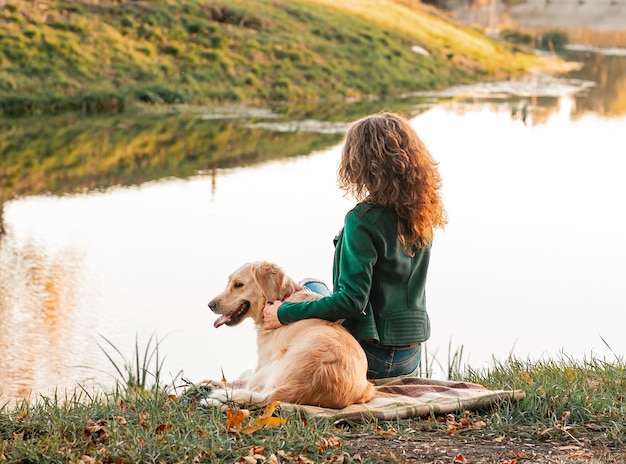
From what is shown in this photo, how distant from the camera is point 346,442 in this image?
14.6 feet

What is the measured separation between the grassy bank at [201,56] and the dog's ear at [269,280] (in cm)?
1953

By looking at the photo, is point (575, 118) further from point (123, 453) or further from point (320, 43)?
point (123, 453)

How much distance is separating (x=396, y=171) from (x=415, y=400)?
1184 millimetres

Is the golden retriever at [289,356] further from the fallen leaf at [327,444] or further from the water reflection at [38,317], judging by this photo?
the water reflection at [38,317]

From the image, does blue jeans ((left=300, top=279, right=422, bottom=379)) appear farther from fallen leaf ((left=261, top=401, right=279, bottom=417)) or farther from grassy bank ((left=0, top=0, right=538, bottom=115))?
grassy bank ((left=0, top=0, right=538, bottom=115))

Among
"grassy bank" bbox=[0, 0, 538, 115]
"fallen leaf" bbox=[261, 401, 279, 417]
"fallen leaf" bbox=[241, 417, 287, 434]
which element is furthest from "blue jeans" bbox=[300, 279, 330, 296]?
"grassy bank" bbox=[0, 0, 538, 115]

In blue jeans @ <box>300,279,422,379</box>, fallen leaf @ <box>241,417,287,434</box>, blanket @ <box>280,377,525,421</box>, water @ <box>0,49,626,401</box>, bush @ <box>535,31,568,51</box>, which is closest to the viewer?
fallen leaf @ <box>241,417,287,434</box>

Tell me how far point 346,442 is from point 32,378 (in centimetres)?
455

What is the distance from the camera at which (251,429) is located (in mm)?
4480

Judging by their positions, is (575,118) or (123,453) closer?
(123,453)

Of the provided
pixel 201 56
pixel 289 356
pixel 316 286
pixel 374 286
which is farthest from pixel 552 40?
pixel 289 356

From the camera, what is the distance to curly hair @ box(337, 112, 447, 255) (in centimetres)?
510

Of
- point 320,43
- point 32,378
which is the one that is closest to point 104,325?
point 32,378

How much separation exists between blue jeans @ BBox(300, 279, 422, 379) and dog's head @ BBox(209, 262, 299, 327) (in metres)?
0.54
